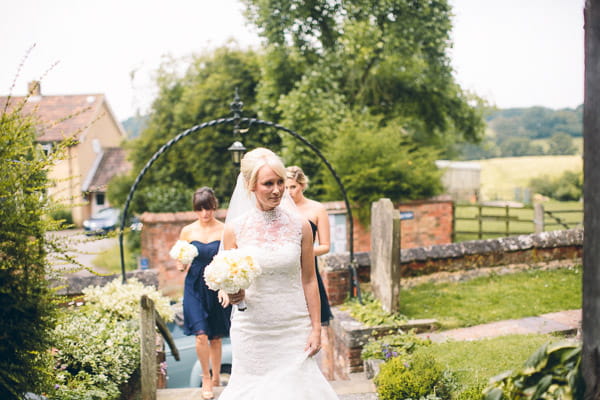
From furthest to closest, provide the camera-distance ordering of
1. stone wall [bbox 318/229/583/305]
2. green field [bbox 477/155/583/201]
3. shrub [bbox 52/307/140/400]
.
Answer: green field [bbox 477/155/583/201]
stone wall [bbox 318/229/583/305]
shrub [bbox 52/307/140/400]

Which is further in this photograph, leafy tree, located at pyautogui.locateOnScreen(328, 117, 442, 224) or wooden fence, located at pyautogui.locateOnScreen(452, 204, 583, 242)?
wooden fence, located at pyautogui.locateOnScreen(452, 204, 583, 242)

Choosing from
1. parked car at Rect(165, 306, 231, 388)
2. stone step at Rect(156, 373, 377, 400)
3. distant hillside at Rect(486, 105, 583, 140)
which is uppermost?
distant hillside at Rect(486, 105, 583, 140)

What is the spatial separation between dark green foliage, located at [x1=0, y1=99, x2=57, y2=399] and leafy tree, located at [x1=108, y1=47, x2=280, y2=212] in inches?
559

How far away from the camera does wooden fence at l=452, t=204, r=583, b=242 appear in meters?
14.8

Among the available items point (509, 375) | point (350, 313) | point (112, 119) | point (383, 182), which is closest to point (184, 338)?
point (350, 313)

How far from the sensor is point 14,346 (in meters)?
2.68

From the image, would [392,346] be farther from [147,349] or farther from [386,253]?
[147,349]

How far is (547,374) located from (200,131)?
679 inches

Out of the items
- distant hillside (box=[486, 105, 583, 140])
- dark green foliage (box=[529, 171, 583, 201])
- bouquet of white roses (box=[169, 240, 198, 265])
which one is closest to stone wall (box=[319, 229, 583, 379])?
bouquet of white roses (box=[169, 240, 198, 265])

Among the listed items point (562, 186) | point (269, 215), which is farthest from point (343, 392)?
point (562, 186)

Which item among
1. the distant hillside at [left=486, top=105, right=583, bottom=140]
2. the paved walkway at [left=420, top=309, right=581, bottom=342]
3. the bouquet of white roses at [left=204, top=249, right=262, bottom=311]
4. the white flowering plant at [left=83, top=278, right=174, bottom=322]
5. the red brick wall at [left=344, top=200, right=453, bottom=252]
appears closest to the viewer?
the bouquet of white roses at [left=204, top=249, right=262, bottom=311]

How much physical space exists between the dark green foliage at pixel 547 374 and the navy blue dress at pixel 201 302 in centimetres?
331

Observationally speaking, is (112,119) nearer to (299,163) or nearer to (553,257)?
(299,163)

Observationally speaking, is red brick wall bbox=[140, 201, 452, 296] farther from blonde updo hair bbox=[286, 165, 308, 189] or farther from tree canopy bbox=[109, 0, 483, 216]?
blonde updo hair bbox=[286, 165, 308, 189]
